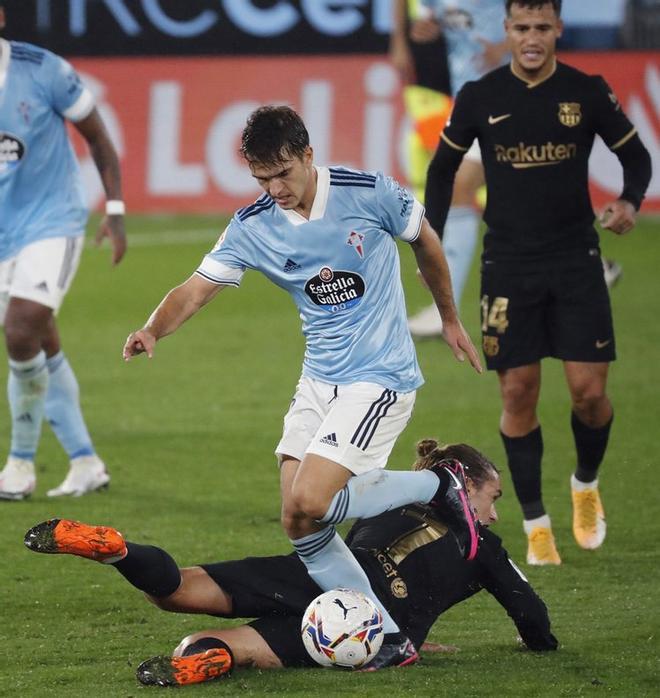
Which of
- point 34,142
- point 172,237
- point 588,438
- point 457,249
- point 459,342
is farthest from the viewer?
point 172,237

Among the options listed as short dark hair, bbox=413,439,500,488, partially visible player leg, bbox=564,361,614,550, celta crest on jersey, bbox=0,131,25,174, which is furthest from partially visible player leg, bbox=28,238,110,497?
short dark hair, bbox=413,439,500,488

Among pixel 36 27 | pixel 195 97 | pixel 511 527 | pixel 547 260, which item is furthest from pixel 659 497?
pixel 36 27

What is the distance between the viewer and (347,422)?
5.22 metres

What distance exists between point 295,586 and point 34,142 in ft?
10.5

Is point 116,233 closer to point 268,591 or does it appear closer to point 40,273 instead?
point 40,273

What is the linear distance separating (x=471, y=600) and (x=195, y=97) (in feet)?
37.3

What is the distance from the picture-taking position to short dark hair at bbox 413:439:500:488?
18.3ft

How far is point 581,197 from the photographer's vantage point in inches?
260

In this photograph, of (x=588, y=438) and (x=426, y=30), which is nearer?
(x=588, y=438)

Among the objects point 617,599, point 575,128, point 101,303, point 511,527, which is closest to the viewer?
point 617,599

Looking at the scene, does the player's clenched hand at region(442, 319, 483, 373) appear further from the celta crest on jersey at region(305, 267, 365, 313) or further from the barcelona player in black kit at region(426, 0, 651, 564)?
the barcelona player in black kit at region(426, 0, 651, 564)

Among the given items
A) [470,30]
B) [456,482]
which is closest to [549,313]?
[456,482]

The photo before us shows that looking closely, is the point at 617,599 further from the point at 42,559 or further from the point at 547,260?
the point at 42,559

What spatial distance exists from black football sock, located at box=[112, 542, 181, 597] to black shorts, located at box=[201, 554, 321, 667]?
7.1 inches
